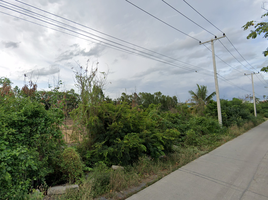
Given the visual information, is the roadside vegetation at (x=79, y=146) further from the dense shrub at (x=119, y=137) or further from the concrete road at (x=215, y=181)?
the concrete road at (x=215, y=181)

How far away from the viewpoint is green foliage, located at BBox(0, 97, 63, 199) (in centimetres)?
285

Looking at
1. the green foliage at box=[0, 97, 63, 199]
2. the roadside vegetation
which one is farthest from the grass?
the green foliage at box=[0, 97, 63, 199]

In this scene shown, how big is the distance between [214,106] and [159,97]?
10.8 m

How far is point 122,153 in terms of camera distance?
5.05 metres

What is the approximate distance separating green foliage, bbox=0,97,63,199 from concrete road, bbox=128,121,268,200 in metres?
2.03

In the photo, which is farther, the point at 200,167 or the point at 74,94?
the point at 74,94

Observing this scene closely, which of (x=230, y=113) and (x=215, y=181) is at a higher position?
(x=230, y=113)

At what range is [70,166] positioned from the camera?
387cm

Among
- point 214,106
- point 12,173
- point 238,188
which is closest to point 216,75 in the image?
point 214,106

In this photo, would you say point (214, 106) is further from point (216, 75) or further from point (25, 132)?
point (25, 132)

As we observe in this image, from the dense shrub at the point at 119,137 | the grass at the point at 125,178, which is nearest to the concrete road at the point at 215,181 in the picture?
the grass at the point at 125,178

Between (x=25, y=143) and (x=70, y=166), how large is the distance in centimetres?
107

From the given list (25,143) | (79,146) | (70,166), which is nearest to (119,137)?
(79,146)

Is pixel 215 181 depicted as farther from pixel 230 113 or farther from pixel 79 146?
pixel 230 113
